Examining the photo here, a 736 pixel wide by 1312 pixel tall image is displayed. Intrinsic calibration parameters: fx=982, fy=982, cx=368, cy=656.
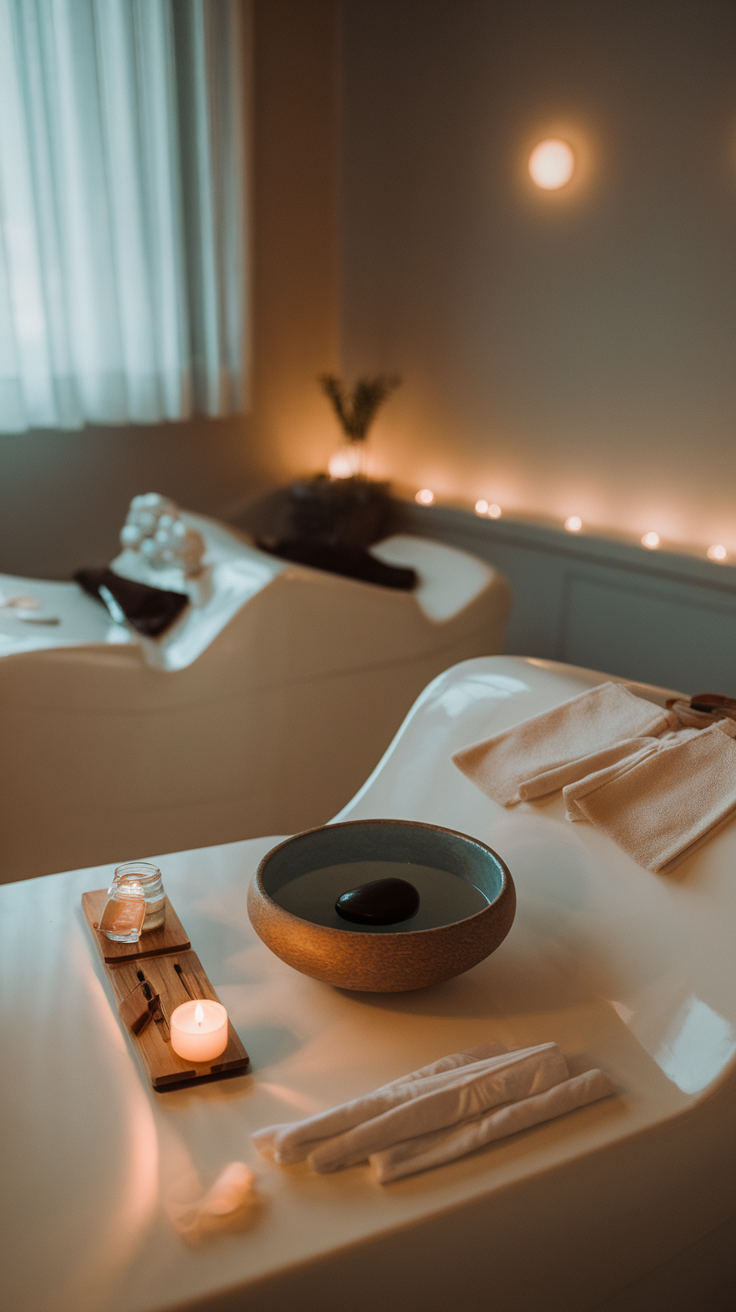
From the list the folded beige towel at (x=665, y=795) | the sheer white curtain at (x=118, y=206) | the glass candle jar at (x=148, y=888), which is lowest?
the glass candle jar at (x=148, y=888)

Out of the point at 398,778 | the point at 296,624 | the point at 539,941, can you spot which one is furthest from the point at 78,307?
the point at 539,941

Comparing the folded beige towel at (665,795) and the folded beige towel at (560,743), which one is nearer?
the folded beige towel at (665,795)

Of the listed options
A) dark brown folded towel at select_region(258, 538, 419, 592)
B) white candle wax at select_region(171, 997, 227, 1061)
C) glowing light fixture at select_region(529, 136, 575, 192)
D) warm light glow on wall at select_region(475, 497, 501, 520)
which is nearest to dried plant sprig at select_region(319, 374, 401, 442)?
warm light glow on wall at select_region(475, 497, 501, 520)

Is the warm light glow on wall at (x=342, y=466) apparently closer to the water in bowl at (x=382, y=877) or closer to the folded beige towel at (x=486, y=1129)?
the water in bowl at (x=382, y=877)

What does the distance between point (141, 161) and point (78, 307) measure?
1.62 ft

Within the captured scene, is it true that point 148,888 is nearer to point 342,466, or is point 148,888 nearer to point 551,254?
point 551,254

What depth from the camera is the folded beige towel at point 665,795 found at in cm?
104

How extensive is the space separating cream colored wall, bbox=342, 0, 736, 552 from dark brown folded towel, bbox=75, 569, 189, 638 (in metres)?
1.53

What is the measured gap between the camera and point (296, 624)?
204 centimetres

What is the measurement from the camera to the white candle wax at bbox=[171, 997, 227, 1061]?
2.80 ft

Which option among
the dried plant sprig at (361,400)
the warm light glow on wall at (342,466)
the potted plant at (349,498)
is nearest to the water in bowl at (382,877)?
the potted plant at (349,498)

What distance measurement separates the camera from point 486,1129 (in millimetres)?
784

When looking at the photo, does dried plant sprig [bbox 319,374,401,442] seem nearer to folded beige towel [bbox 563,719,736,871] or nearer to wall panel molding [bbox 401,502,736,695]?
wall panel molding [bbox 401,502,736,695]

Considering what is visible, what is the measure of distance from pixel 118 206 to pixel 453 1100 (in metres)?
3.05
